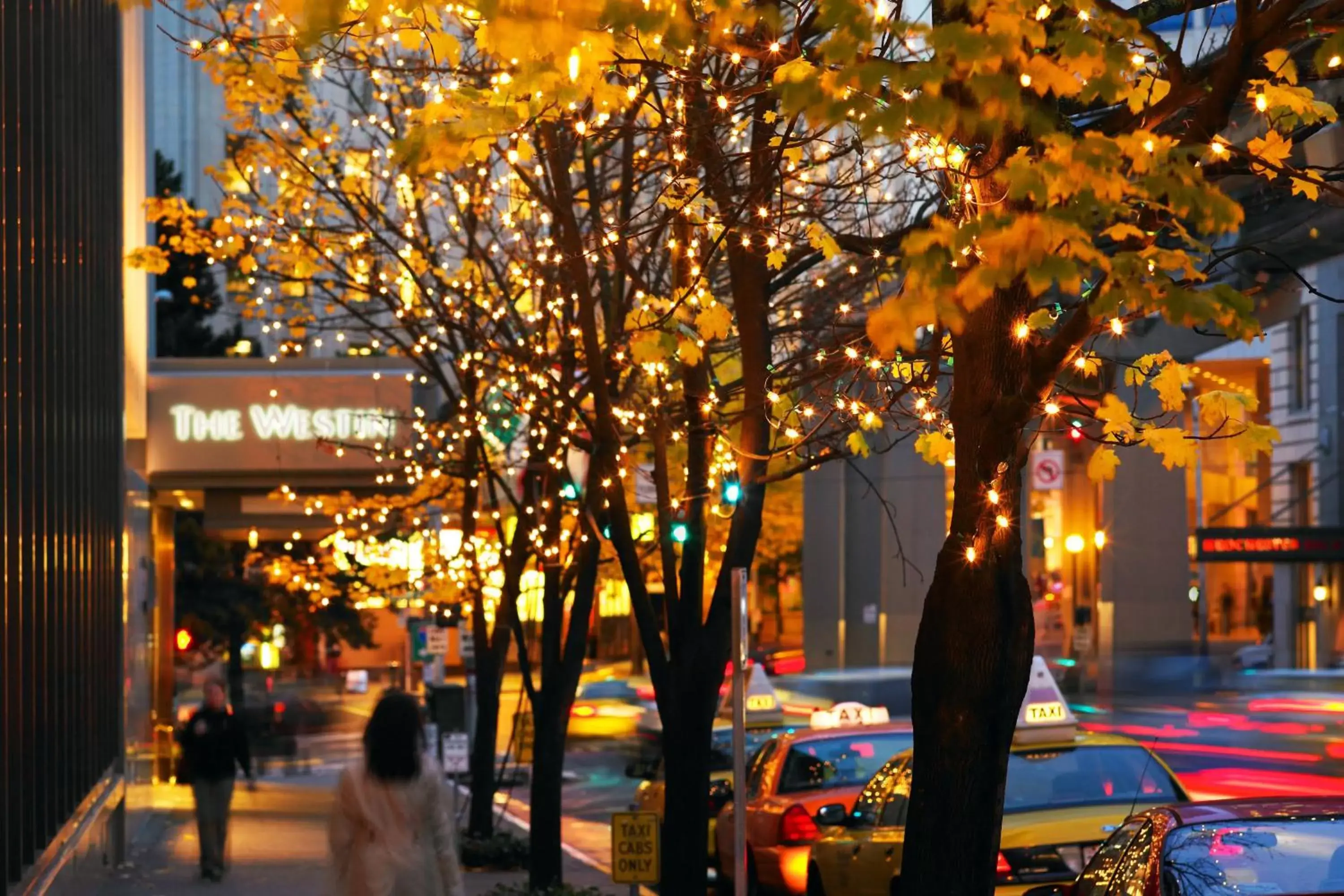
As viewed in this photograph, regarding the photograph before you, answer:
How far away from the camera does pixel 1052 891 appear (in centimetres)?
851

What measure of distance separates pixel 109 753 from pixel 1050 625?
32.2 metres

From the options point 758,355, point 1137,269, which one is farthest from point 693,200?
point 1137,269

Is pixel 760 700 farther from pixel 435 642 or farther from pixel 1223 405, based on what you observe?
pixel 1223 405

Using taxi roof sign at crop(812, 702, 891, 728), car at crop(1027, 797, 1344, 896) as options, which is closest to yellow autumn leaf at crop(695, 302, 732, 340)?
car at crop(1027, 797, 1344, 896)

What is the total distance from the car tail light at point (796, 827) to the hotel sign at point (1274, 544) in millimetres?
24071

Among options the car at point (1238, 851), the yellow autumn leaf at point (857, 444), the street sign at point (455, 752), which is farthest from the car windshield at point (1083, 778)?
the street sign at point (455, 752)

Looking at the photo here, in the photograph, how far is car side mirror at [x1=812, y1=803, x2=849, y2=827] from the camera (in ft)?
40.3

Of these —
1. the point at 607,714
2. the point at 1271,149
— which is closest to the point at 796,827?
the point at 1271,149

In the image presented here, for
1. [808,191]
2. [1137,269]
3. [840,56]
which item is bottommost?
[1137,269]

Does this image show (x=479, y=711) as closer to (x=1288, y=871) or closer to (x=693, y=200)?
(x=693, y=200)

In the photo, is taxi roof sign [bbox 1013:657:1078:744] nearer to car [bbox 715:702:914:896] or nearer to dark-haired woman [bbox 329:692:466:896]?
car [bbox 715:702:914:896]

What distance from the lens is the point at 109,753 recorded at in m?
17.5

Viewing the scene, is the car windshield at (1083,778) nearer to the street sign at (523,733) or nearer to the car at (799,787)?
the car at (799,787)

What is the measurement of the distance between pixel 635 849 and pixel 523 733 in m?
9.40
